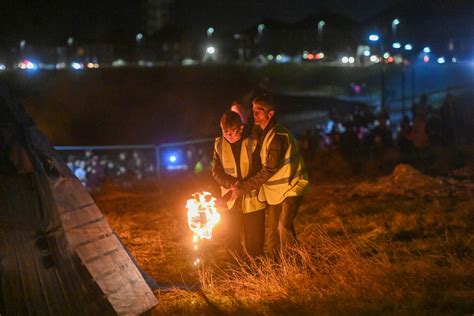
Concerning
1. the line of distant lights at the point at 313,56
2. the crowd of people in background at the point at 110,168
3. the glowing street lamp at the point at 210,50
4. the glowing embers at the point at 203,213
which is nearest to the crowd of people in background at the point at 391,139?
the crowd of people in background at the point at 110,168

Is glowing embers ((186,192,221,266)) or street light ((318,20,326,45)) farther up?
street light ((318,20,326,45))

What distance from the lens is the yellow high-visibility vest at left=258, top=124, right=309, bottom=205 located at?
6664 mm

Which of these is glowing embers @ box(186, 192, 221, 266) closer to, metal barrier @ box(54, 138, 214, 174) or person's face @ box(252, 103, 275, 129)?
person's face @ box(252, 103, 275, 129)

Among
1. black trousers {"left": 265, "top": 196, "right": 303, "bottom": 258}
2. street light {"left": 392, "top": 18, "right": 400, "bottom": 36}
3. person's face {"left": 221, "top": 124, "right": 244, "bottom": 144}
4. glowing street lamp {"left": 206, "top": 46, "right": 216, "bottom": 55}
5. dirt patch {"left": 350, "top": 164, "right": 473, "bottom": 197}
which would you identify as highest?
glowing street lamp {"left": 206, "top": 46, "right": 216, "bottom": 55}

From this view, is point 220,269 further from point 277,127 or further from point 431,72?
point 431,72

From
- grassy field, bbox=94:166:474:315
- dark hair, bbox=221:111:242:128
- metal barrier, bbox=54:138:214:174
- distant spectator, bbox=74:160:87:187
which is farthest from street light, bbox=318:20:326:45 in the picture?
dark hair, bbox=221:111:242:128

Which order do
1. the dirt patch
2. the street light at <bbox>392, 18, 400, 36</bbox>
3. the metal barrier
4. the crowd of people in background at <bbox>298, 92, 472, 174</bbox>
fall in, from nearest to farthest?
the dirt patch, the metal barrier, the crowd of people in background at <bbox>298, 92, 472, 174</bbox>, the street light at <bbox>392, 18, 400, 36</bbox>

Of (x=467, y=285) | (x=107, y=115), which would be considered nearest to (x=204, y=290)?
(x=467, y=285)

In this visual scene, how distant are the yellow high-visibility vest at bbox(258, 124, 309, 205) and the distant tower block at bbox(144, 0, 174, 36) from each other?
136 meters

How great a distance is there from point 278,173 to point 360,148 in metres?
11.7

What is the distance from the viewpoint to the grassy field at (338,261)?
546 centimetres

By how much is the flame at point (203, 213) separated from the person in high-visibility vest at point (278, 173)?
0.91 feet

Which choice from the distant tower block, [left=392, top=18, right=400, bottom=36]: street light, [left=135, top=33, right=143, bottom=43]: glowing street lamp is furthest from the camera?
the distant tower block

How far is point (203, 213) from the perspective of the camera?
6.84 meters
